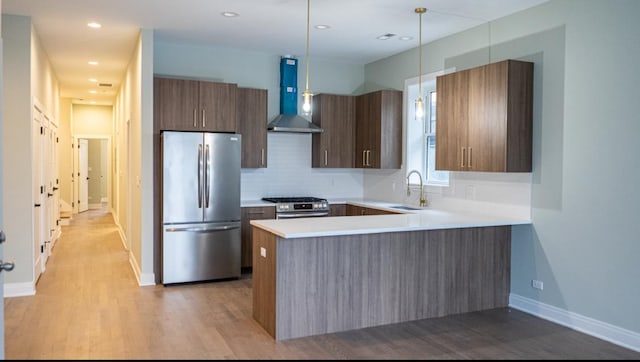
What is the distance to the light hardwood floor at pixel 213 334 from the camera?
3623mm

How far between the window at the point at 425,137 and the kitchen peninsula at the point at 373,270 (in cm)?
139

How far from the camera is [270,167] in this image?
687 cm

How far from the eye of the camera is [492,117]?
4625 mm

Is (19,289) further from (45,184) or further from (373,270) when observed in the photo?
(373,270)

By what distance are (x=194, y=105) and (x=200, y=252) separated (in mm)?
1690

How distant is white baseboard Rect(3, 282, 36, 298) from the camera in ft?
16.7

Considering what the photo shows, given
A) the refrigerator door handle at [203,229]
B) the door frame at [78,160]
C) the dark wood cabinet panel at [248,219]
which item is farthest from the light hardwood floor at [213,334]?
the door frame at [78,160]

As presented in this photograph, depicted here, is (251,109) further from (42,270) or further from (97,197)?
(97,197)

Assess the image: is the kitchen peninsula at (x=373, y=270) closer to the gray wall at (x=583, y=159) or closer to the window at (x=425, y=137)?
the gray wall at (x=583, y=159)

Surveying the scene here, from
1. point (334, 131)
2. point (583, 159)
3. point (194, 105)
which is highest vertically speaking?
point (194, 105)

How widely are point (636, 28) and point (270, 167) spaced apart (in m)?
4.44

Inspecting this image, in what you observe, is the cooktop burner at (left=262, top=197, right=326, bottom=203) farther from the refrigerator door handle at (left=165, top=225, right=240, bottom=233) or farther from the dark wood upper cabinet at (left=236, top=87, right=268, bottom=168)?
the refrigerator door handle at (left=165, top=225, right=240, bottom=233)

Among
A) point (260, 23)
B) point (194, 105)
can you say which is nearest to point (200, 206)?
point (194, 105)

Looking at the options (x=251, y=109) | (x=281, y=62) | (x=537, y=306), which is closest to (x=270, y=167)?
(x=251, y=109)
